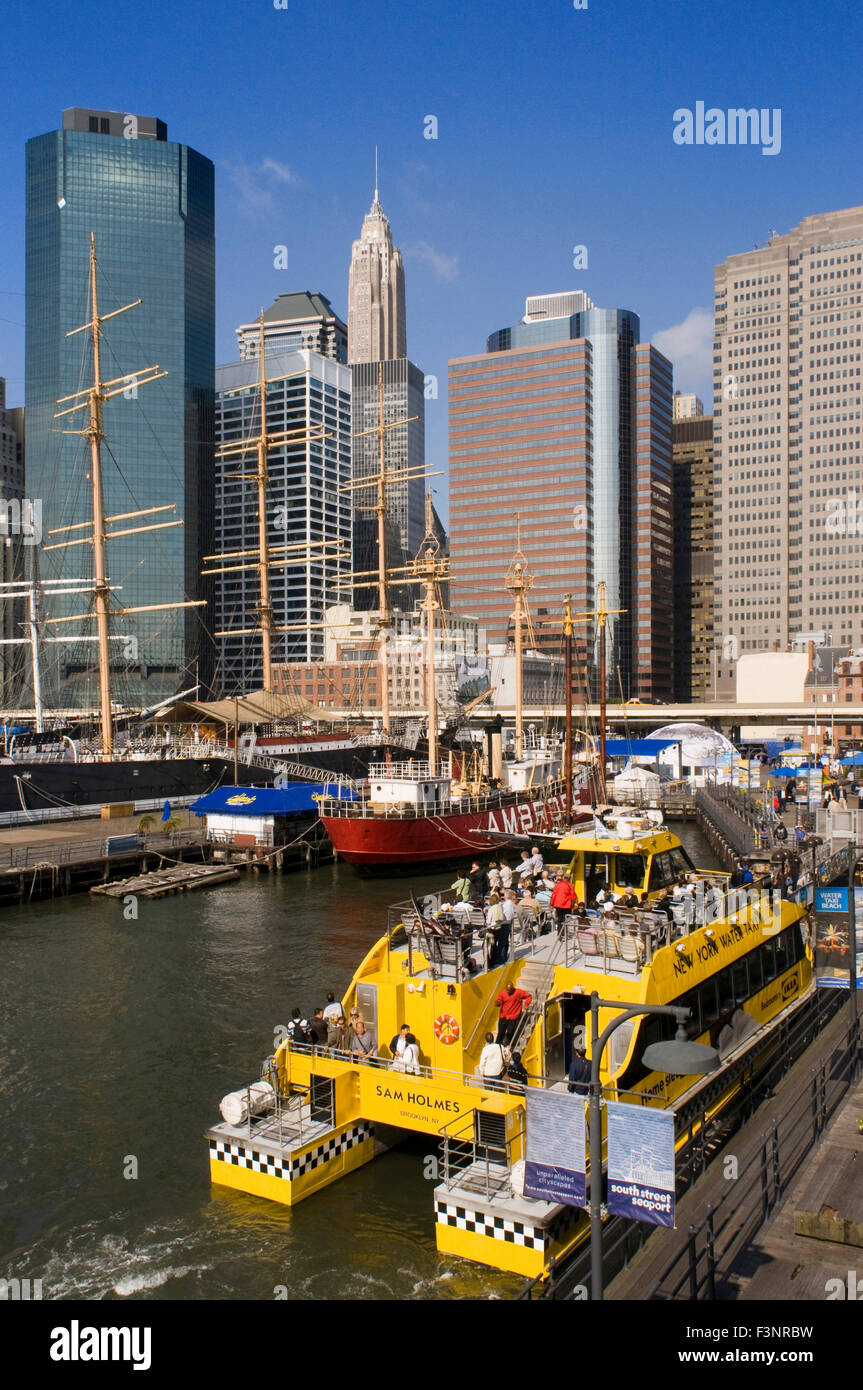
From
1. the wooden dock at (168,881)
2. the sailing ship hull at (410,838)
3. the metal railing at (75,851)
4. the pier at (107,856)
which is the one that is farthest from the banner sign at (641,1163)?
the metal railing at (75,851)

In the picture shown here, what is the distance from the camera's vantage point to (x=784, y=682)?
14075 cm

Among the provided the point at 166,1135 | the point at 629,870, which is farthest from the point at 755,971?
the point at 166,1135

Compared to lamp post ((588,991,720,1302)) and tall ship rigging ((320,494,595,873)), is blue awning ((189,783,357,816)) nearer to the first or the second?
tall ship rigging ((320,494,595,873))

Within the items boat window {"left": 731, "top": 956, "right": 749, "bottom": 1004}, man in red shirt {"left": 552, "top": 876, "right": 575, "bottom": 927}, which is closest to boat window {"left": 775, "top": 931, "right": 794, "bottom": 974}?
boat window {"left": 731, "top": 956, "right": 749, "bottom": 1004}

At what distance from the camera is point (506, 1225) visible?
37.3 feet

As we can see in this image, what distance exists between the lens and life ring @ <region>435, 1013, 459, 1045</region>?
14.0m

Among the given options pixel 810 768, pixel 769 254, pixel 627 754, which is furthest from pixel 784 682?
pixel 769 254

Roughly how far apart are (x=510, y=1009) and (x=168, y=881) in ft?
91.0

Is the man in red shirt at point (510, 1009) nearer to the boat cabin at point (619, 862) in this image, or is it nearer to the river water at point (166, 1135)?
the river water at point (166, 1135)

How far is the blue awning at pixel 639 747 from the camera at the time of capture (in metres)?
85.1

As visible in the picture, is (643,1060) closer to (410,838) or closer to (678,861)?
(678,861)

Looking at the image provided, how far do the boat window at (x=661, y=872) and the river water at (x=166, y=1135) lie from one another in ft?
18.9
